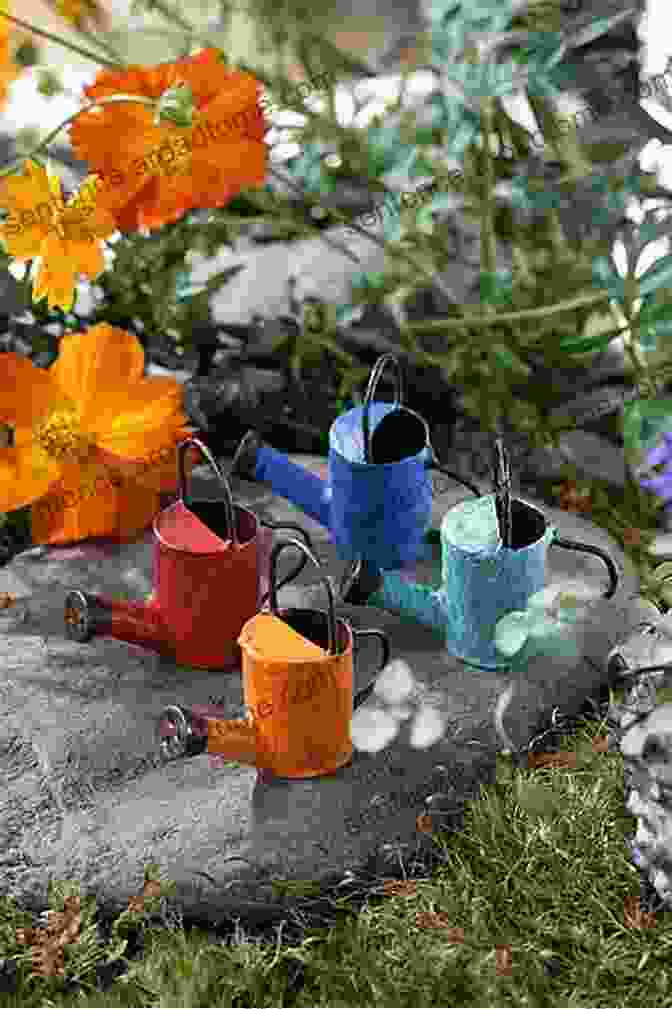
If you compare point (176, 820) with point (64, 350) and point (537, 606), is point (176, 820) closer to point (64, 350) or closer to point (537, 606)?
point (537, 606)

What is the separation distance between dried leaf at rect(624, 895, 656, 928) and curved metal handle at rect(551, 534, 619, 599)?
33cm

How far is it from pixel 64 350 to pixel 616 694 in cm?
59

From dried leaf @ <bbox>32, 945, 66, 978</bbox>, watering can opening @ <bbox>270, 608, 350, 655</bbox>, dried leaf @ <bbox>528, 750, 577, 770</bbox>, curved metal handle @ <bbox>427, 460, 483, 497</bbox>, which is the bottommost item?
dried leaf @ <bbox>32, 945, 66, 978</bbox>

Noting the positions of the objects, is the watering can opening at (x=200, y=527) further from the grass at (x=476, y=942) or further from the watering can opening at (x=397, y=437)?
the grass at (x=476, y=942)

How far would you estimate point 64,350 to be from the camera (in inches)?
59.6

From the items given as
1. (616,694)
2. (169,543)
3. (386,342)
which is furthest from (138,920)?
(386,342)

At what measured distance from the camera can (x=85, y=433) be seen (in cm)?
152

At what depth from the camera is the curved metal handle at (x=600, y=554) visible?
4.64ft

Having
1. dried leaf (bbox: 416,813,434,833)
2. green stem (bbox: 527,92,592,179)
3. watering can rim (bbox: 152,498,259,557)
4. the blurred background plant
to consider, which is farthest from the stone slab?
green stem (bbox: 527,92,592,179)

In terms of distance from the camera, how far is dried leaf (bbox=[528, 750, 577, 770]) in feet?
4.32

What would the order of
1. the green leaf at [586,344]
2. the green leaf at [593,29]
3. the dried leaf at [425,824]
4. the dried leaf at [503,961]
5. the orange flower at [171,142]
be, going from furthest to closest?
the green leaf at [593,29], the green leaf at [586,344], the orange flower at [171,142], the dried leaf at [425,824], the dried leaf at [503,961]

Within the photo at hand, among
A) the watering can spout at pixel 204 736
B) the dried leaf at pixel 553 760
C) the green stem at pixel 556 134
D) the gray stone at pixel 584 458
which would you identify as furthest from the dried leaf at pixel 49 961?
the green stem at pixel 556 134

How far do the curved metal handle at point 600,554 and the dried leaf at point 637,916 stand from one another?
1.08 ft

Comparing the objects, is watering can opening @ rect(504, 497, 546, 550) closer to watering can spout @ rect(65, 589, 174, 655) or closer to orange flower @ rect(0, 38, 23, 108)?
watering can spout @ rect(65, 589, 174, 655)
